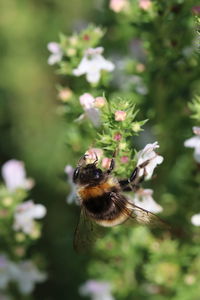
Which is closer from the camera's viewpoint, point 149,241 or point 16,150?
point 149,241

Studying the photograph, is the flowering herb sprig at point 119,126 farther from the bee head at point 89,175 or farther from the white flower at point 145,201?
the white flower at point 145,201

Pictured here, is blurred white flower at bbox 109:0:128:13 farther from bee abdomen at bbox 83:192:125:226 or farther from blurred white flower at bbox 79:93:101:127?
bee abdomen at bbox 83:192:125:226

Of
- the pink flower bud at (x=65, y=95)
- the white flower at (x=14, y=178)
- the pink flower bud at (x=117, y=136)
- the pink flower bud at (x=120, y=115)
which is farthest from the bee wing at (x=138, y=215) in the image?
the white flower at (x=14, y=178)

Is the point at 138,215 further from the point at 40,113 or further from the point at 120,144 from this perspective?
the point at 40,113

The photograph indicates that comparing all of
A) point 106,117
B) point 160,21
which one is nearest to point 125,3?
point 160,21

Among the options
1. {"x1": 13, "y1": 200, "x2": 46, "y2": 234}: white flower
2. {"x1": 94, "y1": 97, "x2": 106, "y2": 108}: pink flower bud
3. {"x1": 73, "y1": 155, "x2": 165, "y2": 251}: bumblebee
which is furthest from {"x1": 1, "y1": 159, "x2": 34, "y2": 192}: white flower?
{"x1": 94, "y1": 97, "x2": 106, "y2": 108}: pink flower bud

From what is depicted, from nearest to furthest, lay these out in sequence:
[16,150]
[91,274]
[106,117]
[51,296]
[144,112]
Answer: [106,117] < [144,112] < [91,274] < [51,296] < [16,150]

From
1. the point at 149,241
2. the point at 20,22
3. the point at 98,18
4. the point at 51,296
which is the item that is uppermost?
the point at 20,22

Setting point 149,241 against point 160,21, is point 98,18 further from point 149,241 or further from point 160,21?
point 149,241
